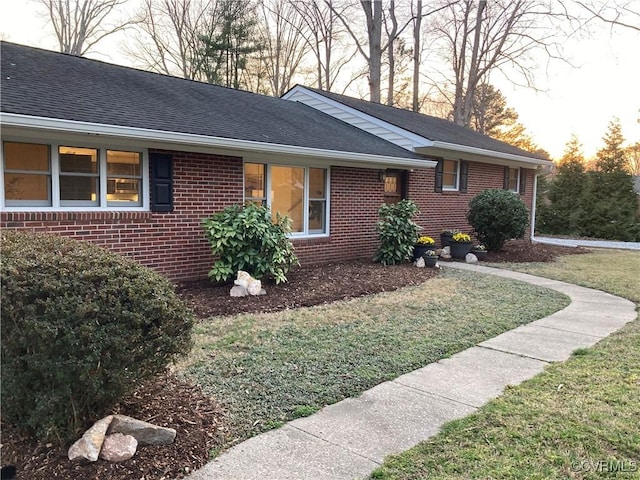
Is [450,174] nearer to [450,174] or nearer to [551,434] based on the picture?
[450,174]

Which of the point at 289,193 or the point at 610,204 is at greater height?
the point at 610,204

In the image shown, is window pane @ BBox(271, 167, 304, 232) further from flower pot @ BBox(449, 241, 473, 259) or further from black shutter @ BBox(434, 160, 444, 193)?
black shutter @ BBox(434, 160, 444, 193)

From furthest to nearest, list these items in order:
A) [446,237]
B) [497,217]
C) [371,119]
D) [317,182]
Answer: [371,119] → [446,237] → [497,217] → [317,182]

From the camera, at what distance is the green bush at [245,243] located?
23.1 ft

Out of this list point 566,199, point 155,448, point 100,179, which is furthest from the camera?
point 566,199

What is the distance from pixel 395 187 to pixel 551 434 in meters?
9.31

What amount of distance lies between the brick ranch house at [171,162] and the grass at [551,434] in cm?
520

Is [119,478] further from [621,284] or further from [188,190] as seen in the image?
[621,284]

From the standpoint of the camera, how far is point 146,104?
24.4 feet

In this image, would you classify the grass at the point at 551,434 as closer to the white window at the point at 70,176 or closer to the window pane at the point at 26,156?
the white window at the point at 70,176

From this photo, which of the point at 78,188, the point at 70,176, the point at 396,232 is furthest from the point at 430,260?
the point at 70,176

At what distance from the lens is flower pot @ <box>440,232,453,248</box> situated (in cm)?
1231

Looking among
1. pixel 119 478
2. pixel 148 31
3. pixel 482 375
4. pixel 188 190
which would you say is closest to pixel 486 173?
pixel 188 190

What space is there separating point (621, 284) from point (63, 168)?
944 centimetres
